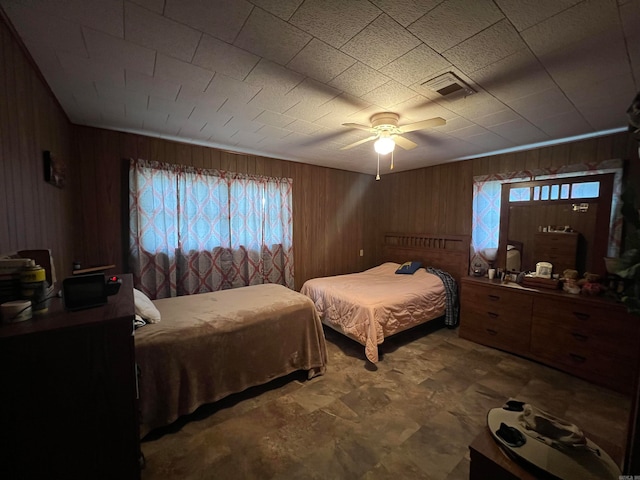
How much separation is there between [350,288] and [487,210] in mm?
2168

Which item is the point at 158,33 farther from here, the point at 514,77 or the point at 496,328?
the point at 496,328

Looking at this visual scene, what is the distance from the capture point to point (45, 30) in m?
1.28

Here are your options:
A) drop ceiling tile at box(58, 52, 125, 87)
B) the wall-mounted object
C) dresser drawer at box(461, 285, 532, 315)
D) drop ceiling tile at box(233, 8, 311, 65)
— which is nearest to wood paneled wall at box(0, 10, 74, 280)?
the wall-mounted object

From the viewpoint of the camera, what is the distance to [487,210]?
348cm

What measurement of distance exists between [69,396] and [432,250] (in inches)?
167

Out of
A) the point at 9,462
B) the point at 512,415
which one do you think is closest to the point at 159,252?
the point at 9,462

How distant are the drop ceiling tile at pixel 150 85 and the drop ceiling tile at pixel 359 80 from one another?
3.84 ft

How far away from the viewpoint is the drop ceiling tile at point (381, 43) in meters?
1.25

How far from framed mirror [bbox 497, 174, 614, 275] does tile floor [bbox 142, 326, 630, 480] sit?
120cm

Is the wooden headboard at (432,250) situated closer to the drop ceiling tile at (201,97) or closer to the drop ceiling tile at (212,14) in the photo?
the drop ceiling tile at (201,97)

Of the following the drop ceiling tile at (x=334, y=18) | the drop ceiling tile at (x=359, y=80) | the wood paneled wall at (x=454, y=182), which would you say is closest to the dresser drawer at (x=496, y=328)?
the wood paneled wall at (x=454, y=182)

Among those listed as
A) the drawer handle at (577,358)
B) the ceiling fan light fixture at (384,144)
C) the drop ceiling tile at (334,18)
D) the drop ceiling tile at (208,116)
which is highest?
the drop ceiling tile at (208,116)

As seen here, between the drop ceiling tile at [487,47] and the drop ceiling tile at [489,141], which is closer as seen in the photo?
the drop ceiling tile at [487,47]

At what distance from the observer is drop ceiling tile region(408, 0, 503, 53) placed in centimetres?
114
